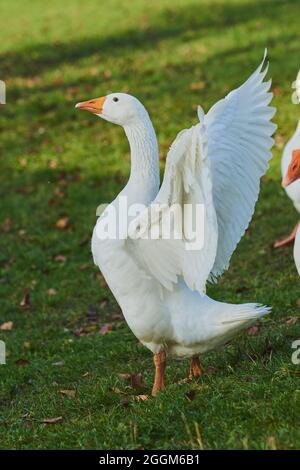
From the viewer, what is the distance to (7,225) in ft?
39.5

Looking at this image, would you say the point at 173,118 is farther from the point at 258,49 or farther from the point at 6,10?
the point at 6,10

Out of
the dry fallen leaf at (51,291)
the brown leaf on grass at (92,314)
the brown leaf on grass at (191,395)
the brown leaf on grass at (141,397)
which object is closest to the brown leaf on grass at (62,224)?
the dry fallen leaf at (51,291)

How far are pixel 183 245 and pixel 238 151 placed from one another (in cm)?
85

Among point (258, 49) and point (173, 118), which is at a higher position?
point (258, 49)

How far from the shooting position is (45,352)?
7738mm

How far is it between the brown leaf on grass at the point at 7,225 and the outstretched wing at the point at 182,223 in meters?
6.54

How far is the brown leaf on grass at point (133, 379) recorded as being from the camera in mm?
5940

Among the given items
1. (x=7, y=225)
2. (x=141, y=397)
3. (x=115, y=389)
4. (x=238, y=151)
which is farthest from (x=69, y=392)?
(x=7, y=225)

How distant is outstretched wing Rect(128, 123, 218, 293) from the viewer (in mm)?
4695

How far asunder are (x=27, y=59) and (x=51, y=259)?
10748 millimetres

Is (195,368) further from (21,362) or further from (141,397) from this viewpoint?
(21,362)

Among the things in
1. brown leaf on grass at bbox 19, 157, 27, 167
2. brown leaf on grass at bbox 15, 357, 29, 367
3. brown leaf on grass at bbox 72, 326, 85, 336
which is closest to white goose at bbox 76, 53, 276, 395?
brown leaf on grass at bbox 15, 357, 29, 367

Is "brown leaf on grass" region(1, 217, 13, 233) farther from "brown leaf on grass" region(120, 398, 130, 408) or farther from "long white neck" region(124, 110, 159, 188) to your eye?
"brown leaf on grass" region(120, 398, 130, 408)

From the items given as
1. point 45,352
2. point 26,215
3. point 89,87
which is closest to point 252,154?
point 45,352
